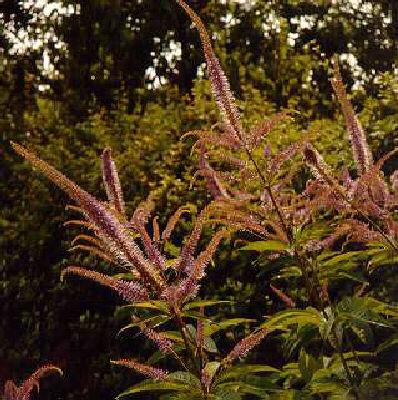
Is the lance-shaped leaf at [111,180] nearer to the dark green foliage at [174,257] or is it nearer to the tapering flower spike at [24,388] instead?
the dark green foliage at [174,257]

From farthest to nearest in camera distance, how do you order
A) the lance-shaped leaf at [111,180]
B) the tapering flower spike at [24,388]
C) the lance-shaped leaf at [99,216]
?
the lance-shaped leaf at [111,180], the tapering flower spike at [24,388], the lance-shaped leaf at [99,216]

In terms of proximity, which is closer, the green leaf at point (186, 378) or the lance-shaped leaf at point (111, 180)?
the green leaf at point (186, 378)

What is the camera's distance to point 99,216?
2098mm

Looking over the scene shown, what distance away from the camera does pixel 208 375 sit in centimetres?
259

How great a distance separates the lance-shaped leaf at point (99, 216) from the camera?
2.04 metres

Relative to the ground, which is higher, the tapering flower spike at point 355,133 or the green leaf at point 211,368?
the tapering flower spike at point 355,133

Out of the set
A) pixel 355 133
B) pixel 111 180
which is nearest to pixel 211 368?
pixel 111 180

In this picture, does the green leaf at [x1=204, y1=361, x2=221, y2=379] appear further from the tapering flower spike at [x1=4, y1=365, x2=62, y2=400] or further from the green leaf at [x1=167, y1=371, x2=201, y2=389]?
the tapering flower spike at [x1=4, y1=365, x2=62, y2=400]

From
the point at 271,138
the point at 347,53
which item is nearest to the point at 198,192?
the point at 271,138

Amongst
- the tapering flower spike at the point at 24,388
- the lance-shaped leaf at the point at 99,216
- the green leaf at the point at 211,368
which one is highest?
the lance-shaped leaf at the point at 99,216

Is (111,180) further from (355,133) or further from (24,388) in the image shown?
(355,133)

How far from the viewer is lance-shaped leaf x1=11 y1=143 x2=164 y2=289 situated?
204 centimetres

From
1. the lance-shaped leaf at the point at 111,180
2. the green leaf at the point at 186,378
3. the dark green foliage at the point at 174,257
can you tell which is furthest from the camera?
the dark green foliage at the point at 174,257

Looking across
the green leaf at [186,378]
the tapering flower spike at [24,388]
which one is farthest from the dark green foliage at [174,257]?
the tapering flower spike at [24,388]
